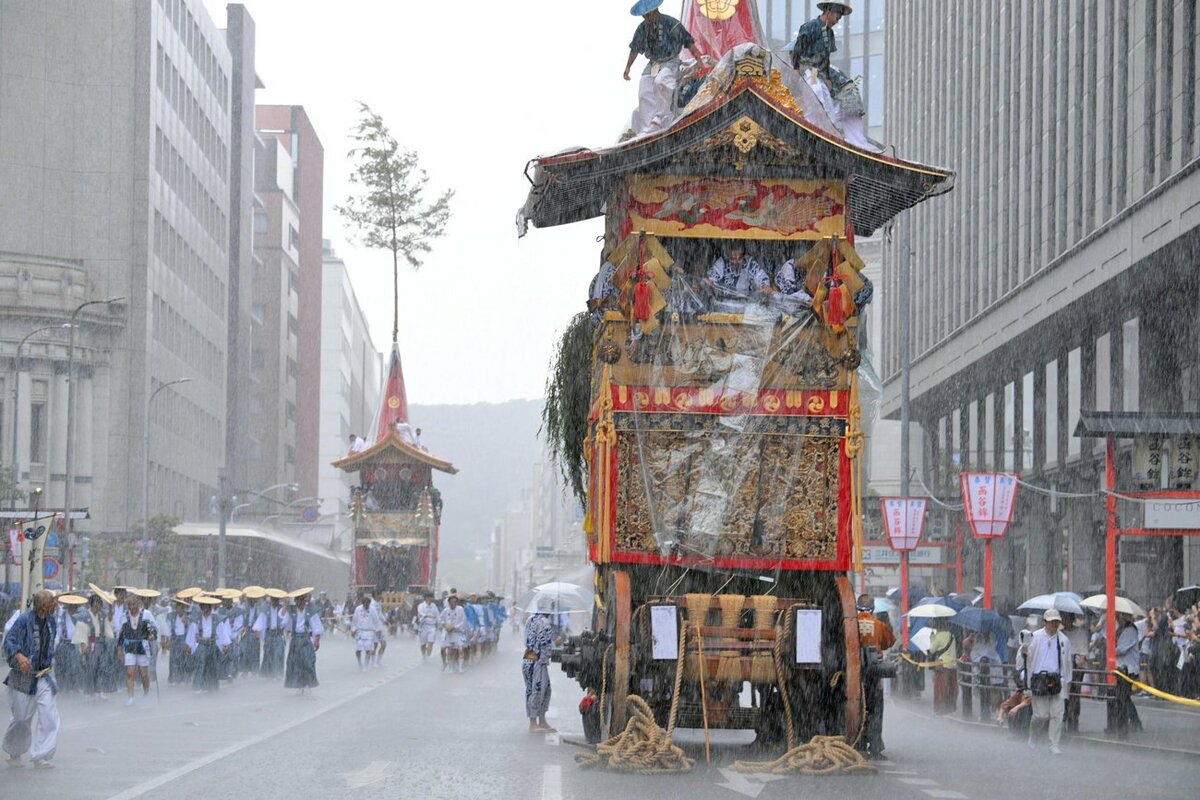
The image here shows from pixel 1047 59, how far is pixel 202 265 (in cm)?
4858

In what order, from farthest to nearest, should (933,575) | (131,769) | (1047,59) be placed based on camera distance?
(933,575) → (1047,59) → (131,769)

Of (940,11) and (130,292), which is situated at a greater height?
(940,11)

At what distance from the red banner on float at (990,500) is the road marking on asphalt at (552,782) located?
15446 mm

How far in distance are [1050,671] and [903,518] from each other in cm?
1406

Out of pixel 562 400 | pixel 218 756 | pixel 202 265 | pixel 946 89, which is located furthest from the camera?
pixel 202 265

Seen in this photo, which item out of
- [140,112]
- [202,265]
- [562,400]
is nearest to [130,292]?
[140,112]

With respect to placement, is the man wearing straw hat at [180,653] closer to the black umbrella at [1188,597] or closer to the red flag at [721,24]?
the black umbrella at [1188,597]

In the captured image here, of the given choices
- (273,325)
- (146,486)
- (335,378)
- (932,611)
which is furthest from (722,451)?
(335,378)

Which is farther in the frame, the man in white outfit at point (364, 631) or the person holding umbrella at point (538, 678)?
the man in white outfit at point (364, 631)

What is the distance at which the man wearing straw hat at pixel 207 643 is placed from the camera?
100ft

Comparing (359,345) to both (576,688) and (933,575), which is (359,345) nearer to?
(933,575)

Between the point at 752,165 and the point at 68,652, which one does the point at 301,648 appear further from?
the point at 752,165

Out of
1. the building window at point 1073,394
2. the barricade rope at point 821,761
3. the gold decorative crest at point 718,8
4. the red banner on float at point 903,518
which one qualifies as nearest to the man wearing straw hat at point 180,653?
the red banner on float at point 903,518

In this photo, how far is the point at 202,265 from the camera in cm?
8119
